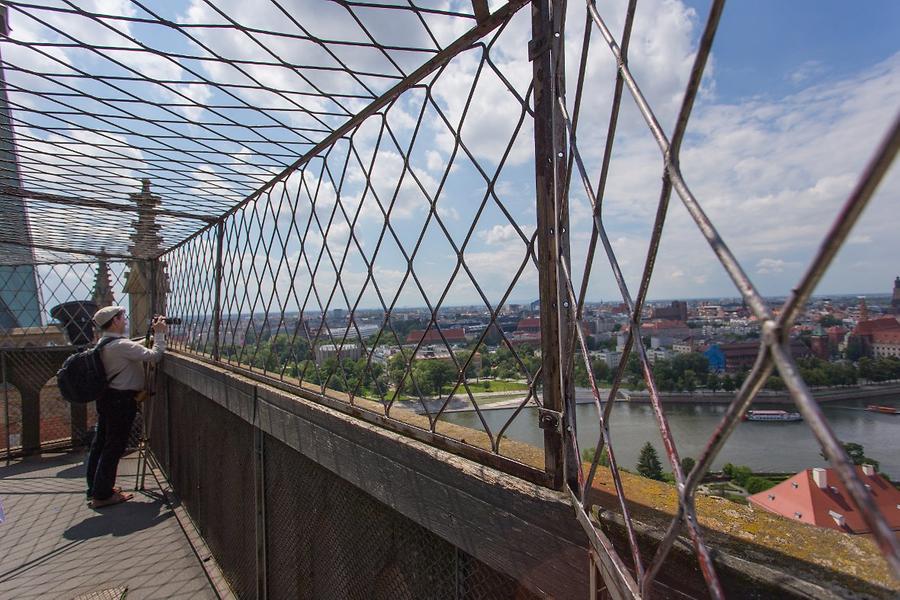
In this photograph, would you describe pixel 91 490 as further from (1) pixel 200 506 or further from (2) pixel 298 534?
(2) pixel 298 534

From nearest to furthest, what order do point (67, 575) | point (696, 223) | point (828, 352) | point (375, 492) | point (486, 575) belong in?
point (696, 223), point (828, 352), point (486, 575), point (375, 492), point (67, 575)

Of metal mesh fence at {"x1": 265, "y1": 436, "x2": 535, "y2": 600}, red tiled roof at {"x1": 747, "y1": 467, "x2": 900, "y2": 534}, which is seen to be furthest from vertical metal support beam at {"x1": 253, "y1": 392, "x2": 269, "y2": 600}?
red tiled roof at {"x1": 747, "y1": 467, "x2": 900, "y2": 534}

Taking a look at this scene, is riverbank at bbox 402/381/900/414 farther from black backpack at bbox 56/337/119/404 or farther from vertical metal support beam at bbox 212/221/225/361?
black backpack at bbox 56/337/119/404

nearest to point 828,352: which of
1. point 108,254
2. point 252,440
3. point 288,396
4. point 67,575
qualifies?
point 288,396

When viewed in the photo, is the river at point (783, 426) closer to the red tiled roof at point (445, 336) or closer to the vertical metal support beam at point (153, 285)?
the red tiled roof at point (445, 336)

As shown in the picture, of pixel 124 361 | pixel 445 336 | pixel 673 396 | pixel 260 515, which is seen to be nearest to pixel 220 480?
pixel 260 515

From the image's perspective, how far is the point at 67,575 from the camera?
361cm

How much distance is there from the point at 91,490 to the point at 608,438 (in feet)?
20.0

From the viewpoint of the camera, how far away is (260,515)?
274 centimetres

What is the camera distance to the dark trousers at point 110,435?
4.71m

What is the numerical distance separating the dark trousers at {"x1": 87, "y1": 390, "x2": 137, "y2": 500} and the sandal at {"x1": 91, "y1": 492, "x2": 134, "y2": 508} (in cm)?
4

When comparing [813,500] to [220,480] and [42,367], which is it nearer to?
[220,480]

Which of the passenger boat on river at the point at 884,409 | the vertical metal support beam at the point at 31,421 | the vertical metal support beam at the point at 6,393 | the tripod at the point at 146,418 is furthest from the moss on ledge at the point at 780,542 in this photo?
the vertical metal support beam at the point at 31,421

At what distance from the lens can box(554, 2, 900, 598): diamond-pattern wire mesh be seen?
38cm
